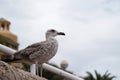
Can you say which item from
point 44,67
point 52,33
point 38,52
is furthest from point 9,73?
point 44,67

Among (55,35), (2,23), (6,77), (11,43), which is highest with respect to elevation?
(2,23)

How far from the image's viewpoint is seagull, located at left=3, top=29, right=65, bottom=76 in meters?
6.30

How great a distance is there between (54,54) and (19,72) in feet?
3.59

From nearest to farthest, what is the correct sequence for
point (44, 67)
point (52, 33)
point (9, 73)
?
point (9, 73) → point (52, 33) → point (44, 67)

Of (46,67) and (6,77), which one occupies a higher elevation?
(46,67)

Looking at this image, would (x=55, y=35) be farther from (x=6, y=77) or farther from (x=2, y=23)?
(x=2, y=23)

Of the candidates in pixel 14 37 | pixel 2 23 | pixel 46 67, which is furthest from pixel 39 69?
pixel 2 23

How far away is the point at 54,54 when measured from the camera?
647cm

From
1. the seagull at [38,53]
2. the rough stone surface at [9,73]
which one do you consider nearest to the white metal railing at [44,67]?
the seagull at [38,53]

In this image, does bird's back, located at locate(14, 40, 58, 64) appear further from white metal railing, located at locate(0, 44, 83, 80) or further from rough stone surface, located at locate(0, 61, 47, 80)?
rough stone surface, located at locate(0, 61, 47, 80)

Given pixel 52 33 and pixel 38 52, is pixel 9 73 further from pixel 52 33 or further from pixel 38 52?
pixel 52 33

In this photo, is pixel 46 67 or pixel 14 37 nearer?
pixel 46 67

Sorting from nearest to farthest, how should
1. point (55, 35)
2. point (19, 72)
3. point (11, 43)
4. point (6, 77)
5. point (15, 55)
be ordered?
point (6, 77) < point (19, 72) < point (15, 55) < point (55, 35) < point (11, 43)

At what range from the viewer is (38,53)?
639cm
